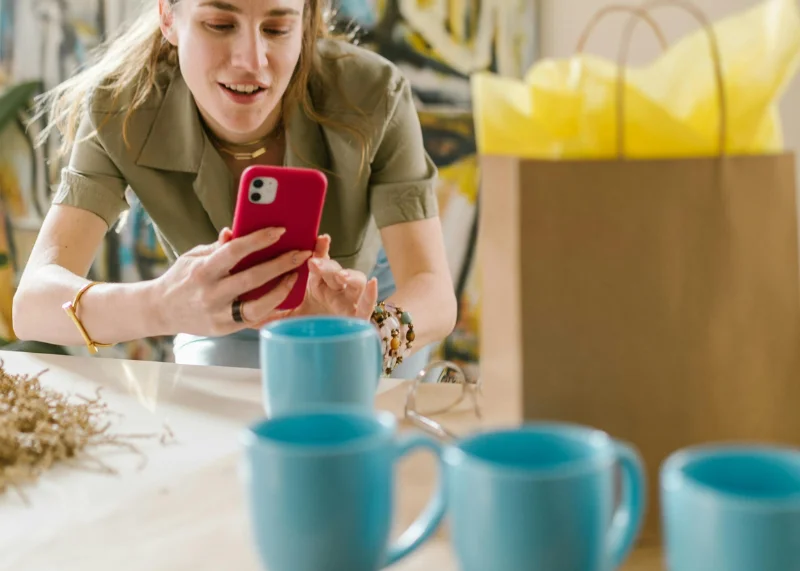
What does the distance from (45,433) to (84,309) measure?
1.37 ft

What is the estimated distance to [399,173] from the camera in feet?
4.64

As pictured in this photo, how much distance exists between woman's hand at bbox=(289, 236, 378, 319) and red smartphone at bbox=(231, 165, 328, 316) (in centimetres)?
2

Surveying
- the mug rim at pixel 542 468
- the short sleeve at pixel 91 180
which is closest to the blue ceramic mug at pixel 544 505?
the mug rim at pixel 542 468

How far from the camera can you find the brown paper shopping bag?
53 cm

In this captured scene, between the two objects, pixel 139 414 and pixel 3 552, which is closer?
pixel 3 552

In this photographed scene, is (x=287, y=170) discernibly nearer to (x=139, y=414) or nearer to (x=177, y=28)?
(x=139, y=414)

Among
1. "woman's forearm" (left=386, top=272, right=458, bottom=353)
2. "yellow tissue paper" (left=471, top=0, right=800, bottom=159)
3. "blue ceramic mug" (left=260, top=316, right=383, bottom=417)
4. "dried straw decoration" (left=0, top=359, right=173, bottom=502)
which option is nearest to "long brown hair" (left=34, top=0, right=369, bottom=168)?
→ "woman's forearm" (left=386, top=272, right=458, bottom=353)

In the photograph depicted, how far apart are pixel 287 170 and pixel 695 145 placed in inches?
17.1

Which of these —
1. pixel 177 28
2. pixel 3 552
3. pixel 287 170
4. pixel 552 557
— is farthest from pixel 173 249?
pixel 552 557

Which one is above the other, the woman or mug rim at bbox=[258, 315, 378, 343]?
the woman

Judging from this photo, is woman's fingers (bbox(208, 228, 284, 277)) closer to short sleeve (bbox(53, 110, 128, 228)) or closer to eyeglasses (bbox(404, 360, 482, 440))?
eyeglasses (bbox(404, 360, 482, 440))

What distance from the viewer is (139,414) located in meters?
0.85

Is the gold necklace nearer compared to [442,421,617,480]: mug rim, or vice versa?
[442,421,617,480]: mug rim

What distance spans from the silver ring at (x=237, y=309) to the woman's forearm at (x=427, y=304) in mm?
274
